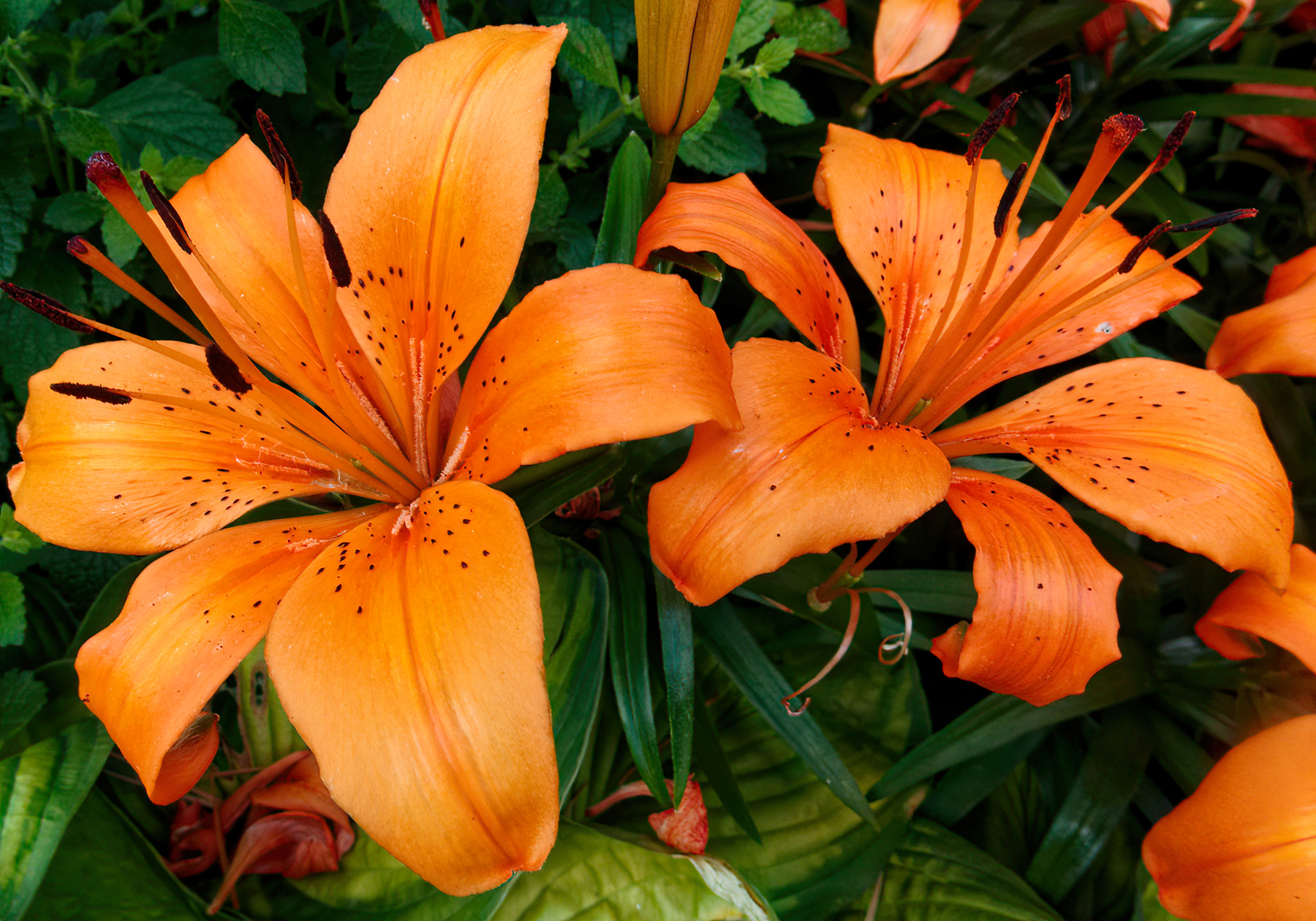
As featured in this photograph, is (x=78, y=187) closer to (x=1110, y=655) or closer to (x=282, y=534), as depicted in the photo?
(x=282, y=534)

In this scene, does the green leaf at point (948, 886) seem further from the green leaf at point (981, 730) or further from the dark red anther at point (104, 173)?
the dark red anther at point (104, 173)

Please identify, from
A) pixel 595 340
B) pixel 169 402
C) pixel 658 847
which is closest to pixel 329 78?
pixel 169 402

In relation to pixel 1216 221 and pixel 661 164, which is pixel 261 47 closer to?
pixel 661 164

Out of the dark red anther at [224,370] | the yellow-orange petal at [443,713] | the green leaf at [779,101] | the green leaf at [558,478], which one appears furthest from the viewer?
the green leaf at [779,101]

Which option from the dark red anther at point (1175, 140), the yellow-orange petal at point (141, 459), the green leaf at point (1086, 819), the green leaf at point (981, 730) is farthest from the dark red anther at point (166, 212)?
the green leaf at point (1086, 819)

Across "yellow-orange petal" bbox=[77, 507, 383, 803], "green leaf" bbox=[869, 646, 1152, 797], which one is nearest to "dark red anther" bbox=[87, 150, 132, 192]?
"yellow-orange petal" bbox=[77, 507, 383, 803]

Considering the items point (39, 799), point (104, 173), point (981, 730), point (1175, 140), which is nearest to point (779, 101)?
point (1175, 140)
